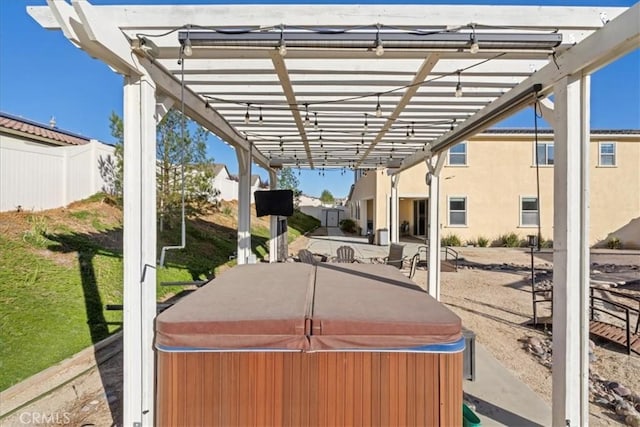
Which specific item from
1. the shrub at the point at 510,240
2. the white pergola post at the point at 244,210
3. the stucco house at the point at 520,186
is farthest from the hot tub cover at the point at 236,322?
the shrub at the point at 510,240

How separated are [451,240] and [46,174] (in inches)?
557

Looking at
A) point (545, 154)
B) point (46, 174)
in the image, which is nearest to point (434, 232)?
point (46, 174)

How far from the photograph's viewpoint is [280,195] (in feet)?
26.4

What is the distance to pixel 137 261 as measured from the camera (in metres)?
2.61

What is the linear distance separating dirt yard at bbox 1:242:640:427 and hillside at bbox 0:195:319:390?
67 cm

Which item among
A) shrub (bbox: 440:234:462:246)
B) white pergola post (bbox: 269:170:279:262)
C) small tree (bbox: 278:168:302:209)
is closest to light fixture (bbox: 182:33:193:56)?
white pergola post (bbox: 269:170:279:262)

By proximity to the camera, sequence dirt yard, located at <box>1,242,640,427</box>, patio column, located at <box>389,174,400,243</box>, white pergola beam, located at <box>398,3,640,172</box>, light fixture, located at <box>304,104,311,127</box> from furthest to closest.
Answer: patio column, located at <box>389,174,400,243</box> < light fixture, located at <box>304,104,311,127</box> < dirt yard, located at <box>1,242,640,427</box> < white pergola beam, located at <box>398,3,640,172</box>

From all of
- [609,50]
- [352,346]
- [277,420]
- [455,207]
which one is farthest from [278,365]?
[455,207]

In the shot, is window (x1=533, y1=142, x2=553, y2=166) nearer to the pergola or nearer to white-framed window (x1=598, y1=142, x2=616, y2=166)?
white-framed window (x1=598, y1=142, x2=616, y2=166)

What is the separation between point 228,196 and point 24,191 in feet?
38.1

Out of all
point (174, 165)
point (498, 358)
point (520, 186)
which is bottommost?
point (498, 358)

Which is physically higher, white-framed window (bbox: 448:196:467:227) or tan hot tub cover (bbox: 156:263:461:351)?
white-framed window (bbox: 448:196:467:227)

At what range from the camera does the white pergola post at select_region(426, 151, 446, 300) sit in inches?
238

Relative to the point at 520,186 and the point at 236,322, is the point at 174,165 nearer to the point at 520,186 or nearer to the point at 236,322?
the point at 236,322
